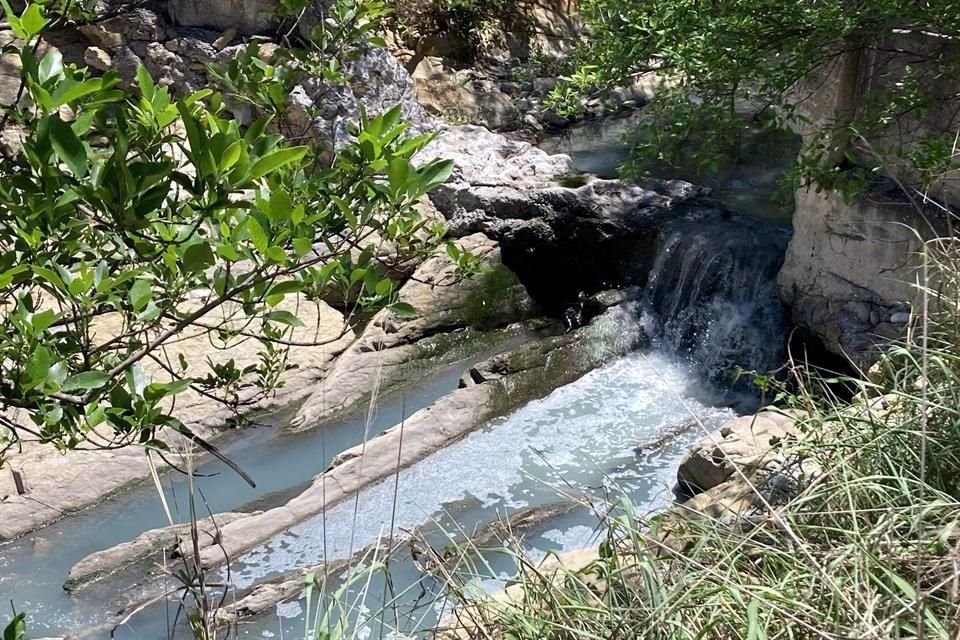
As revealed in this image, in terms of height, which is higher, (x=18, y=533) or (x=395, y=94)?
(x=395, y=94)

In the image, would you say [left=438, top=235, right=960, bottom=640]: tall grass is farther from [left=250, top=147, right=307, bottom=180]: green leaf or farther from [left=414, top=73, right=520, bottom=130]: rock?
[left=414, top=73, right=520, bottom=130]: rock

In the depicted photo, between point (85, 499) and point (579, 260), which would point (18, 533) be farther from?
point (579, 260)

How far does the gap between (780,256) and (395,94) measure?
594 cm

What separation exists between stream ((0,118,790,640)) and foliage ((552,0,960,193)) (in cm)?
82

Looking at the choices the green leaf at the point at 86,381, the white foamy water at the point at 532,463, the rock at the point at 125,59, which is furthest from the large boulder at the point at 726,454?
the rock at the point at 125,59

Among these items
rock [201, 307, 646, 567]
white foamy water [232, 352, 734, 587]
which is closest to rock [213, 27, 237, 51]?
rock [201, 307, 646, 567]

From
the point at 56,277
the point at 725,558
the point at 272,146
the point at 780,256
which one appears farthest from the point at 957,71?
the point at 56,277

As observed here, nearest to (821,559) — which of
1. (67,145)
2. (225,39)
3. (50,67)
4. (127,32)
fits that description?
(67,145)

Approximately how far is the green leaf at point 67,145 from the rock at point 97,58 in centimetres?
1166

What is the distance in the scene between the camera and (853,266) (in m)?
7.11

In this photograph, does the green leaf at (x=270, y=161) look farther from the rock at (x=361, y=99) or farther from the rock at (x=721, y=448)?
the rock at (x=361, y=99)

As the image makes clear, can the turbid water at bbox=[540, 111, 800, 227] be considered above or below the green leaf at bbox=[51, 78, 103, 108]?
below

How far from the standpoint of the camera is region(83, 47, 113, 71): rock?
39.9ft

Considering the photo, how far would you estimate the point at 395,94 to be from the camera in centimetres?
1232
